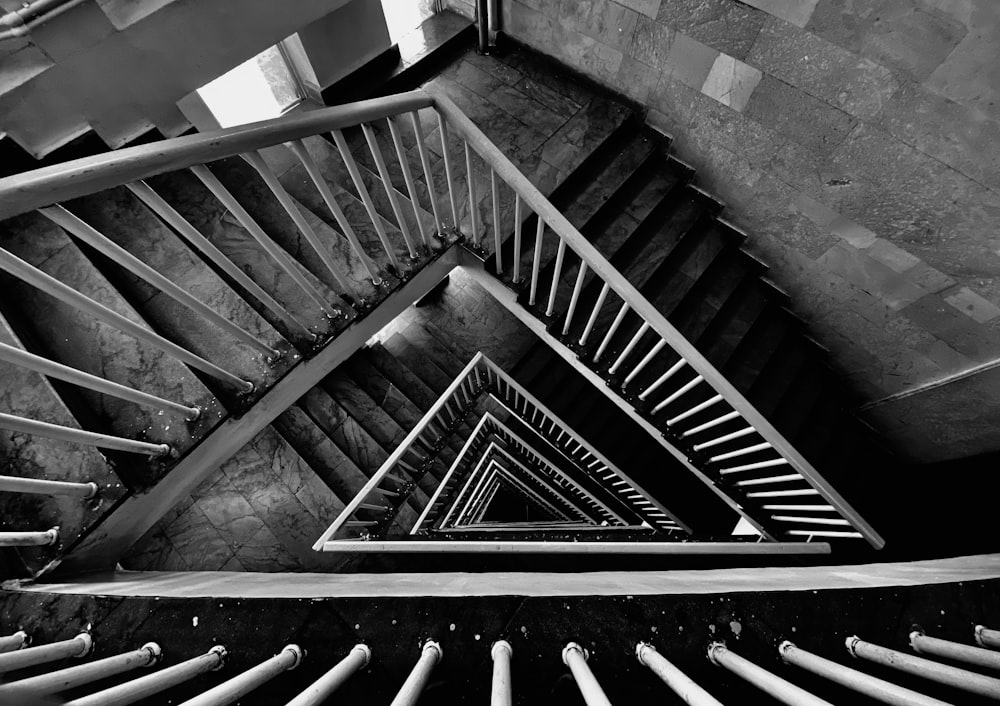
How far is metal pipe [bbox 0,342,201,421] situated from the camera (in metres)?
1.27

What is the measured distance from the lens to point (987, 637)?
4.29 ft

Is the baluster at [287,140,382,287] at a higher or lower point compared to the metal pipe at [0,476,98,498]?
higher

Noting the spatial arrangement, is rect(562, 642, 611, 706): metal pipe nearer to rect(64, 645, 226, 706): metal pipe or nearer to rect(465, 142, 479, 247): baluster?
rect(64, 645, 226, 706): metal pipe

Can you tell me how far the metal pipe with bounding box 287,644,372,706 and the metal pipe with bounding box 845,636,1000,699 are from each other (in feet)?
4.46

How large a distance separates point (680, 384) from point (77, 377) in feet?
11.7

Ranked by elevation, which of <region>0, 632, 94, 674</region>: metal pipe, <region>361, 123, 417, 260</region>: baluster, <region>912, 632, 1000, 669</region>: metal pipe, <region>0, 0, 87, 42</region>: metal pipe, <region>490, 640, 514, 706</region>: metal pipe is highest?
<region>361, 123, 417, 260</region>: baluster

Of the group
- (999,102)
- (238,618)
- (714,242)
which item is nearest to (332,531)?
(238,618)

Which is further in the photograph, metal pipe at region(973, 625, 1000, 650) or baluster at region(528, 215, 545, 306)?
baluster at region(528, 215, 545, 306)

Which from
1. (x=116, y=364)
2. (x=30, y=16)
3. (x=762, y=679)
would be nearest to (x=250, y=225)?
(x=116, y=364)

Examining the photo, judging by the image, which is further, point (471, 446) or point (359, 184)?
point (471, 446)

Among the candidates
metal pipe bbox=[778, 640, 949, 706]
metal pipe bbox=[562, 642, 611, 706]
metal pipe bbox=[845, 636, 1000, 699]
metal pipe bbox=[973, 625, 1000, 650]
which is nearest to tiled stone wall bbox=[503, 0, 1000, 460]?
metal pipe bbox=[973, 625, 1000, 650]

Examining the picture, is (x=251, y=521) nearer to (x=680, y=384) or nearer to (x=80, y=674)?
(x=80, y=674)

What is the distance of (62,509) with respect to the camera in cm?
185

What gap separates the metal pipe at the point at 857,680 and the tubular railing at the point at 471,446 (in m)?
2.54
